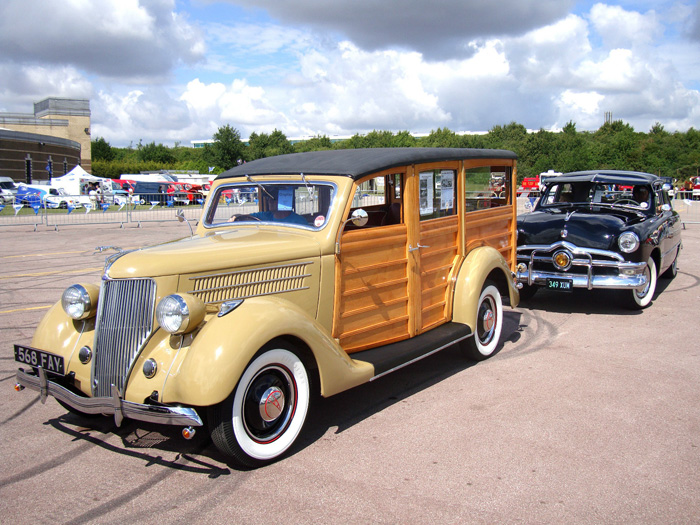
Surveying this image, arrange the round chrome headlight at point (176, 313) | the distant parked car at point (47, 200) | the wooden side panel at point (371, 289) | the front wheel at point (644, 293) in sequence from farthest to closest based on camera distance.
→ the distant parked car at point (47, 200)
the front wheel at point (644, 293)
the wooden side panel at point (371, 289)
the round chrome headlight at point (176, 313)

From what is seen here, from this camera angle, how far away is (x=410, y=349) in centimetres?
460

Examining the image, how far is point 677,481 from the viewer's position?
3.31 metres

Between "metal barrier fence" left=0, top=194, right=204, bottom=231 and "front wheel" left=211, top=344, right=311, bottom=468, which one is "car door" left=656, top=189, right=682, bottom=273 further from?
"metal barrier fence" left=0, top=194, right=204, bottom=231

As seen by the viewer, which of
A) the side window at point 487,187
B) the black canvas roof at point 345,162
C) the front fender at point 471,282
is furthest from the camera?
the side window at point 487,187

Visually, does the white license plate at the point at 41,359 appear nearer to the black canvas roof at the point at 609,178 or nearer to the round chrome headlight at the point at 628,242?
the round chrome headlight at the point at 628,242

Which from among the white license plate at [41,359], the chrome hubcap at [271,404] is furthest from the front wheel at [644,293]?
the white license plate at [41,359]

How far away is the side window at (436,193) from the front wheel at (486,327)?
990 millimetres

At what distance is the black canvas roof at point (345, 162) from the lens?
4453mm

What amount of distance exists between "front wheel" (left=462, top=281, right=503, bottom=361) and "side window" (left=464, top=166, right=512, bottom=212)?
0.86m

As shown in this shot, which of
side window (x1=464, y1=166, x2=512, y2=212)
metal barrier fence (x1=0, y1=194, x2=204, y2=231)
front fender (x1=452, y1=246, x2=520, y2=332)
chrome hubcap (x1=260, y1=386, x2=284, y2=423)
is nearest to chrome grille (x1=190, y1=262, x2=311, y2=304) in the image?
chrome hubcap (x1=260, y1=386, x2=284, y2=423)

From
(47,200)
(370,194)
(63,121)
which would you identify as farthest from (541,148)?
(370,194)

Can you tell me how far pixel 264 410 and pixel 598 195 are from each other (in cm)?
713

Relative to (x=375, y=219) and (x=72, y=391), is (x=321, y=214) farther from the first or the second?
(x=72, y=391)

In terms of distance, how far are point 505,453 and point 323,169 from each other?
2.46 metres
